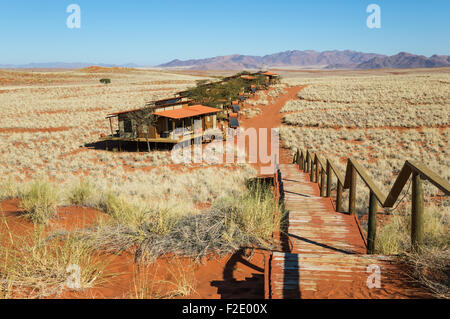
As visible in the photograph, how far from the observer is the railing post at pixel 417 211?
348 cm

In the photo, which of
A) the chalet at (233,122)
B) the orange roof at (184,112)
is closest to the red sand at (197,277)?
the orange roof at (184,112)

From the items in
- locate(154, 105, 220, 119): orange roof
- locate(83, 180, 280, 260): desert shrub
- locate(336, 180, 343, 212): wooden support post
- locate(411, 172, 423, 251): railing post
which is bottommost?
locate(83, 180, 280, 260): desert shrub

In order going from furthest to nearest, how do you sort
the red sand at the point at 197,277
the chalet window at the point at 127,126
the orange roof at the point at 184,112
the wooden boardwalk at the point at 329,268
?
the chalet window at the point at 127,126 → the orange roof at the point at 184,112 → the red sand at the point at 197,277 → the wooden boardwalk at the point at 329,268

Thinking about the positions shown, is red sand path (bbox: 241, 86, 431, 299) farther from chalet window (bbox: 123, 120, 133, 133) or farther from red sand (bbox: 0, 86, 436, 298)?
chalet window (bbox: 123, 120, 133, 133)

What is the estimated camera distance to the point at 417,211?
3.59 metres

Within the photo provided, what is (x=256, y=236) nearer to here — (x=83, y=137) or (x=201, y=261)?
(x=201, y=261)

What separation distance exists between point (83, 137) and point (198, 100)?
39.9 ft

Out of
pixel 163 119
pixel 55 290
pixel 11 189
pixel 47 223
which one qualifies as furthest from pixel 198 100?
pixel 55 290

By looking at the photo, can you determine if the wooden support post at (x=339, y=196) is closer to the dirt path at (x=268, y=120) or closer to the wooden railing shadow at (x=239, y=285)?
the wooden railing shadow at (x=239, y=285)

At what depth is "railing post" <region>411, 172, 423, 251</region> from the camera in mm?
3484

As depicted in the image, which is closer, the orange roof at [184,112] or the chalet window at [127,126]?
the orange roof at [184,112]

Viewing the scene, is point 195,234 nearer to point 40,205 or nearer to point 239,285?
point 239,285

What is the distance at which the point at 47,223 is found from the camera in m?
6.07

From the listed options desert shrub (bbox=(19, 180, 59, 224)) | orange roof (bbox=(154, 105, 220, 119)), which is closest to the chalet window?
orange roof (bbox=(154, 105, 220, 119))
